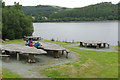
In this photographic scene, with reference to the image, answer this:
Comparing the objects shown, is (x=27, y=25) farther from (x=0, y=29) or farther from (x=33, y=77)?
(x=33, y=77)

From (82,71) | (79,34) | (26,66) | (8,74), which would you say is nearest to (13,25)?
(26,66)

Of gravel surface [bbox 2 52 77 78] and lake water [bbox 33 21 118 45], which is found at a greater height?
lake water [bbox 33 21 118 45]

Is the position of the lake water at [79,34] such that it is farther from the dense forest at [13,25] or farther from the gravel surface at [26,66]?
the gravel surface at [26,66]

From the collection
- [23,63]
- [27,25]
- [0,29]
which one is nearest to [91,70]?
[23,63]

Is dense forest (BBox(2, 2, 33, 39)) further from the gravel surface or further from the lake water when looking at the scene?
the gravel surface

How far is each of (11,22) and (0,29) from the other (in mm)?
4459

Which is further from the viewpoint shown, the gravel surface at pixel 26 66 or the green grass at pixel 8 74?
the gravel surface at pixel 26 66

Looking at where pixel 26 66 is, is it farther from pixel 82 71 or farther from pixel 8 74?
pixel 82 71

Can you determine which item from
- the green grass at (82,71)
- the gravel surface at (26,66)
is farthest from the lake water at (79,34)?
the gravel surface at (26,66)

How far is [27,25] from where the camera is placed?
1781 inches

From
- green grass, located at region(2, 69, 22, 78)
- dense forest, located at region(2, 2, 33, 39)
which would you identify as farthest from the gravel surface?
dense forest, located at region(2, 2, 33, 39)

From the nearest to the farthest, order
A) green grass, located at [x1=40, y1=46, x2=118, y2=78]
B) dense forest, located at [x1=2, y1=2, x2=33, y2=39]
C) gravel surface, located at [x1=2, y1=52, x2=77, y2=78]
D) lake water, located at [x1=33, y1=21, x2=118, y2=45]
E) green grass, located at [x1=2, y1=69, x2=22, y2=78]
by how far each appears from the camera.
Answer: green grass, located at [x1=2, y1=69, x2=22, y2=78] < gravel surface, located at [x1=2, y1=52, x2=77, y2=78] < green grass, located at [x1=40, y1=46, x2=118, y2=78] < dense forest, located at [x1=2, y1=2, x2=33, y2=39] < lake water, located at [x1=33, y1=21, x2=118, y2=45]

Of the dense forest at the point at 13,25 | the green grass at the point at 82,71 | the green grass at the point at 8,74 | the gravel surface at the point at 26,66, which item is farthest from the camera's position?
the dense forest at the point at 13,25

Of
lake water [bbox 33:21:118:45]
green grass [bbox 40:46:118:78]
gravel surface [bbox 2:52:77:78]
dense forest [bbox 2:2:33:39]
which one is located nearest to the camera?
gravel surface [bbox 2:52:77:78]
